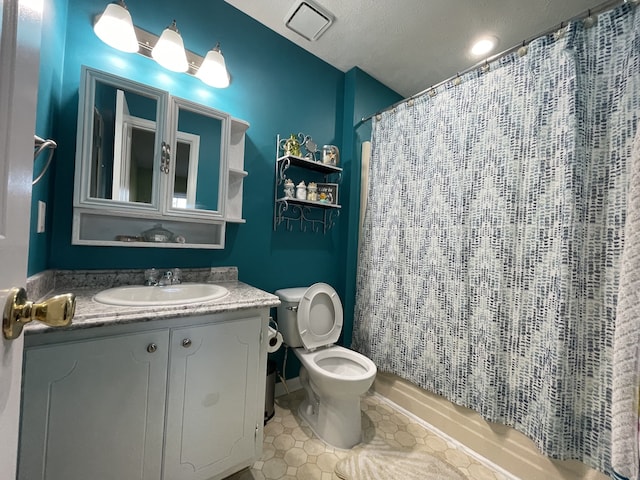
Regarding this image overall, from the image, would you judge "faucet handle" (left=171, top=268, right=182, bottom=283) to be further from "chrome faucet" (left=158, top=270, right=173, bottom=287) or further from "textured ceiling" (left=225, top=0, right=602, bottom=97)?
"textured ceiling" (left=225, top=0, right=602, bottom=97)

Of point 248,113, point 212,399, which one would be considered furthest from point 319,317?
point 248,113

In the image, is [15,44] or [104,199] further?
[104,199]

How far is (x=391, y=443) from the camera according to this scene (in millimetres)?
1462

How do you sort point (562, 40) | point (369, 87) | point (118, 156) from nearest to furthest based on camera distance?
point (562, 40)
point (118, 156)
point (369, 87)

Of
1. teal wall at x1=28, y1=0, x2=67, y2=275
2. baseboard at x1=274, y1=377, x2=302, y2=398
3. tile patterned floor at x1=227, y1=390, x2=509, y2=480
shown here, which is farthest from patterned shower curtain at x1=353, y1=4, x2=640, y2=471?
teal wall at x1=28, y1=0, x2=67, y2=275

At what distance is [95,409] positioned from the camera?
85 centimetres

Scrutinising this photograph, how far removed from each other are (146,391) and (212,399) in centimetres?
25

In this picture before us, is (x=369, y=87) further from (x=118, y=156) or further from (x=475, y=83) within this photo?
(x=118, y=156)

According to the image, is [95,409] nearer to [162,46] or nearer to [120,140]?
[120,140]

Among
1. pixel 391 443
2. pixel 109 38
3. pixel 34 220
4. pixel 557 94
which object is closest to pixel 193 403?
pixel 34 220

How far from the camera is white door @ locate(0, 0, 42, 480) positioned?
36 cm

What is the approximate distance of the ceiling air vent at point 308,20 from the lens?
1580 millimetres

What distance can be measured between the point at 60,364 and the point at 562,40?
2.25 metres

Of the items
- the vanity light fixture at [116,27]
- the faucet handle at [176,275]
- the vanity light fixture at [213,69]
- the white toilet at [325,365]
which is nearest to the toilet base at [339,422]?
the white toilet at [325,365]
